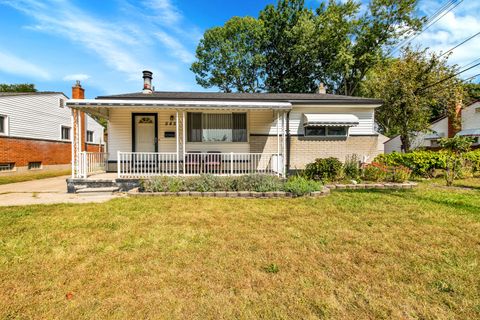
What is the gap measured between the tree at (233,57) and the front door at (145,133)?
19.7 metres

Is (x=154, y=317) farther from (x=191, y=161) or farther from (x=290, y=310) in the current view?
(x=191, y=161)

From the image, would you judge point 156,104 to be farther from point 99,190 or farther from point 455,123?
point 455,123

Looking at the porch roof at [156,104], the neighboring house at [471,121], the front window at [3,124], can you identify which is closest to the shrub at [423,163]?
the porch roof at [156,104]

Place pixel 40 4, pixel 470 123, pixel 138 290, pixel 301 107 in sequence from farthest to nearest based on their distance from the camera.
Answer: pixel 470 123 < pixel 301 107 < pixel 40 4 < pixel 138 290

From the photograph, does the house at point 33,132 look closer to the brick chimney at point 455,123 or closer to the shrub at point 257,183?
the shrub at point 257,183

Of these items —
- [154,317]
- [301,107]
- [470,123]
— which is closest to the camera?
[154,317]

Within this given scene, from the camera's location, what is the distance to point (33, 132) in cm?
1392

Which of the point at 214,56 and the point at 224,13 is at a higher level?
the point at 224,13

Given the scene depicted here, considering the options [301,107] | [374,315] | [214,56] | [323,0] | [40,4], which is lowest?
[374,315]

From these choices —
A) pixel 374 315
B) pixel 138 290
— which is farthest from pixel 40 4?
pixel 374 315

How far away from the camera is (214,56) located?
28.1 m

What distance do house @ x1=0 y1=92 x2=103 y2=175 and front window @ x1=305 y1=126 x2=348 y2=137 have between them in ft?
37.3

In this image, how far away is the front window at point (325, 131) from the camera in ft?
35.0

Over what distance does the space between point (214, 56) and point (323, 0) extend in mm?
13949
